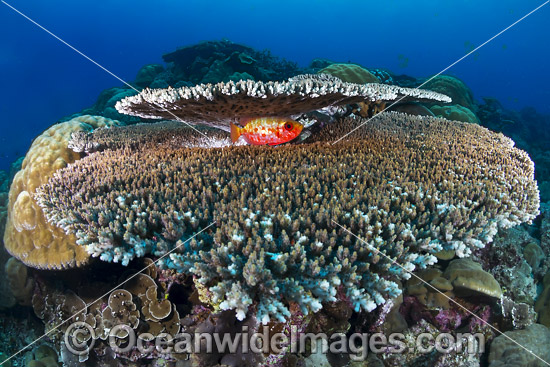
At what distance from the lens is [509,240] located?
4.55m

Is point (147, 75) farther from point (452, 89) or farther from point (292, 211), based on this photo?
point (292, 211)

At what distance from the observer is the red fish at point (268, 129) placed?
158 inches

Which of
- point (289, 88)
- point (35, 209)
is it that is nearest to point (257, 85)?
point (289, 88)

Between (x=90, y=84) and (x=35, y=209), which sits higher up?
(x=90, y=84)

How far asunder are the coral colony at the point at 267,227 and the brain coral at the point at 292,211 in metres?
0.02

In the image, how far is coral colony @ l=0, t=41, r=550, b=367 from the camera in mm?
2127

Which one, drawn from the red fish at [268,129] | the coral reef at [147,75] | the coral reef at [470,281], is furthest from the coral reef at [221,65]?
the coral reef at [470,281]

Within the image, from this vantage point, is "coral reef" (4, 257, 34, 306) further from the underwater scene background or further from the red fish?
the red fish

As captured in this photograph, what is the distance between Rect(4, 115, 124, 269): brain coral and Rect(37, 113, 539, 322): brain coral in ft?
2.11

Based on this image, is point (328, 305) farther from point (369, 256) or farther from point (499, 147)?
point (499, 147)

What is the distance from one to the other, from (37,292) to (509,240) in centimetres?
732

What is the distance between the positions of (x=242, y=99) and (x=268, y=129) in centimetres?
68

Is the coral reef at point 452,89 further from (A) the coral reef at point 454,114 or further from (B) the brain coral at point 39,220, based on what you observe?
(B) the brain coral at point 39,220

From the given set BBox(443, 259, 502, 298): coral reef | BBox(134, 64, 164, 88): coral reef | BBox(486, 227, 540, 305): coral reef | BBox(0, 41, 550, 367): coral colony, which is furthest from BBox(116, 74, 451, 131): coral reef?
BBox(134, 64, 164, 88): coral reef
